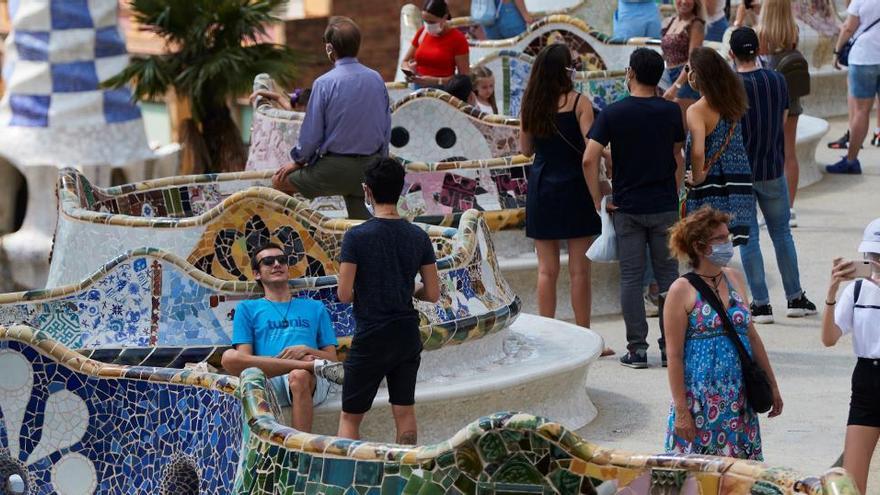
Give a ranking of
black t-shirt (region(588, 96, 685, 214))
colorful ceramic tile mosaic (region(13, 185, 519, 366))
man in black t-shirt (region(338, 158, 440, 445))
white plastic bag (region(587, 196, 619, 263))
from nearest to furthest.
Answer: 1. man in black t-shirt (region(338, 158, 440, 445))
2. colorful ceramic tile mosaic (region(13, 185, 519, 366))
3. black t-shirt (region(588, 96, 685, 214))
4. white plastic bag (region(587, 196, 619, 263))

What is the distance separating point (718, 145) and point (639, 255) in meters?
0.67

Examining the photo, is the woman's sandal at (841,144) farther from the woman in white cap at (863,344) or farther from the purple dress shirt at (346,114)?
the woman in white cap at (863,344)

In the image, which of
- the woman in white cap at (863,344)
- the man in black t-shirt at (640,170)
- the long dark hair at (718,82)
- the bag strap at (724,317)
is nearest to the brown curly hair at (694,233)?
the bag strap at (724,317)

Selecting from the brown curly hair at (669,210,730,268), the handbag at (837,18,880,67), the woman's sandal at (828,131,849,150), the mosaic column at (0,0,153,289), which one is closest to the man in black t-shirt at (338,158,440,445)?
the brown curly hair at (669,210,730,268)

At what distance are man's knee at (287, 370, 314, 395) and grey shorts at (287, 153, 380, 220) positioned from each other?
2.33 meters

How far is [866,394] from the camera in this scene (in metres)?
6.48

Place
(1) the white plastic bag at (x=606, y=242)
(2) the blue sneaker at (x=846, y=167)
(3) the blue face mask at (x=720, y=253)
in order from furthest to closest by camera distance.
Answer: (2) the blue sneaker at (x=846, y=167), (1) the white plastic bag at (x=606, y=242), (3) the blue face mask at (x=720, y=253)

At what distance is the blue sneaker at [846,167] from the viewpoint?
14047mm

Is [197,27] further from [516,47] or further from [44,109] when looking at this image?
[516,47]

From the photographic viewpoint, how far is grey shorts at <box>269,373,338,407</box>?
737cm

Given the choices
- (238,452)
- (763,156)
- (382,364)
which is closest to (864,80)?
(763,156)

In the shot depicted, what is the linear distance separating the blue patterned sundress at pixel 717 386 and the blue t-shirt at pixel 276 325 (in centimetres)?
159

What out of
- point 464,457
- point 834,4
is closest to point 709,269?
point 464,457

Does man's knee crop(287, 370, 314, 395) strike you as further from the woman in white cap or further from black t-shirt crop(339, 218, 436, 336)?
the woman in white cap
